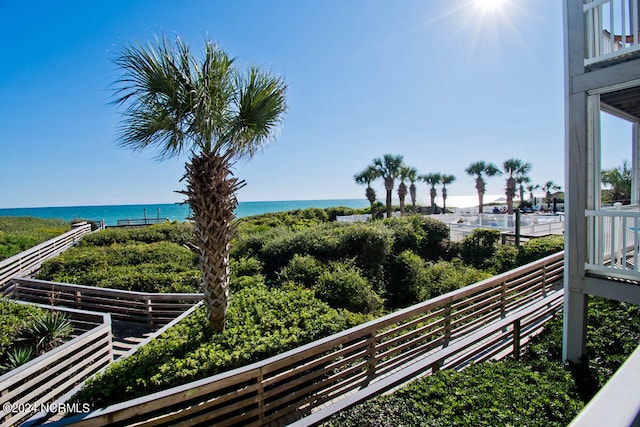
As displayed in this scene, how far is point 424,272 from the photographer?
1007 cm

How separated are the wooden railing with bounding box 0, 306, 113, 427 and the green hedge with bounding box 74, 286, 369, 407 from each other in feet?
3.23

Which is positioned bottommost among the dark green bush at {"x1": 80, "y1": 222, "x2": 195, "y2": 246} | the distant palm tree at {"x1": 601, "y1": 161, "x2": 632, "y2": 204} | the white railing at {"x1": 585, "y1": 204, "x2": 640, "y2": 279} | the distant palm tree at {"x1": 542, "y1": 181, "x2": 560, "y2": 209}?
the dark green bush at {"x1": 80, "y1": 222, "x2": 195, "y2": 246}

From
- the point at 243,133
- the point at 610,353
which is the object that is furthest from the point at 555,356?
the point at 243,133

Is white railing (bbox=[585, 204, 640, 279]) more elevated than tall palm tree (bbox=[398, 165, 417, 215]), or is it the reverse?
tall palm tree (bbox=[398, 165, 417, 215])

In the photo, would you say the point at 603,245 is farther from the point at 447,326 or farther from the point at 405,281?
the point at 405,281

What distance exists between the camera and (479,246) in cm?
1211

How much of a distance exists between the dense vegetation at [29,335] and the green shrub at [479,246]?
12728 mm

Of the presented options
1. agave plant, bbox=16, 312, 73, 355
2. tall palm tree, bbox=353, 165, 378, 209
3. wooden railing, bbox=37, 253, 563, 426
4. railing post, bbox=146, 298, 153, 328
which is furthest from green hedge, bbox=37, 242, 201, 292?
tall palm tree, bbox=353, 165, 378, 209

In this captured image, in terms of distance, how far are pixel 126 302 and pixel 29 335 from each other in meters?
1.91

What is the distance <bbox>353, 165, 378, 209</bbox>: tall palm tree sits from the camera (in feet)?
82.7

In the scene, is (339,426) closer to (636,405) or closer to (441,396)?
(441,396)

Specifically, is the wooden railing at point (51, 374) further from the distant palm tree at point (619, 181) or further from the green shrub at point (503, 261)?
the distant palm tree at point (619, 181)

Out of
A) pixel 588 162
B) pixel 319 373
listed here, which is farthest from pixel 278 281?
pixel 588 162

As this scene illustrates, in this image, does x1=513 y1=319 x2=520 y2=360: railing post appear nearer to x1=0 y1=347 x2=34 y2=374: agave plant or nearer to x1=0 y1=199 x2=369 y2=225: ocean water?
x1=0 y1=347 x2=34 y2=374: agave plant
